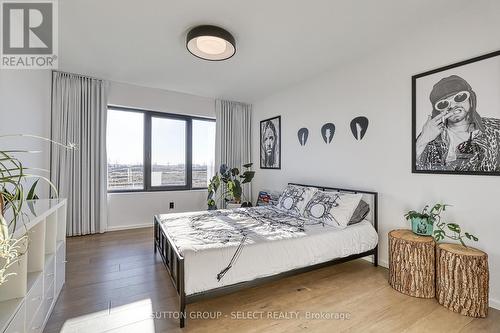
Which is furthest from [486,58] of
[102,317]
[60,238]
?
[60,238]

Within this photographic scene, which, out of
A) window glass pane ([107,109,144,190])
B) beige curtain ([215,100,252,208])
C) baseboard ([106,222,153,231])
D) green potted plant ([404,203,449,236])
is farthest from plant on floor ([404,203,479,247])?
window glass pane ([107,109,144,190])

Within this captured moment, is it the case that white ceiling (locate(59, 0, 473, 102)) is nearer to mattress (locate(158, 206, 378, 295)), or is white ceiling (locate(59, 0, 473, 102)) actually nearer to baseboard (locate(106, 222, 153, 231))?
mattress (locate(158, 206, 378, 295))

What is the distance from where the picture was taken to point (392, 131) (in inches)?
107

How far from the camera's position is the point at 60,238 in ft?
7.36

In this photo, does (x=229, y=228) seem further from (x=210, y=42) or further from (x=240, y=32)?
(x=240, y=32)

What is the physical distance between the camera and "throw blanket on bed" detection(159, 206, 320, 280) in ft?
6.71

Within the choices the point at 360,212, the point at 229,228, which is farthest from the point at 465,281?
the point at 229,228

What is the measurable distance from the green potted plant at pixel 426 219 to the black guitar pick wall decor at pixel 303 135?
1966 mm

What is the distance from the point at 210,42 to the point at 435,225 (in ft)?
9.87

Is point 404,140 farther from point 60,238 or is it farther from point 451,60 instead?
point 60,238

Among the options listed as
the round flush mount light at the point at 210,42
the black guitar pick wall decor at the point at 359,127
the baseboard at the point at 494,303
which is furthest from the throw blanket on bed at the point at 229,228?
the round flush mount light at the point at 210,42

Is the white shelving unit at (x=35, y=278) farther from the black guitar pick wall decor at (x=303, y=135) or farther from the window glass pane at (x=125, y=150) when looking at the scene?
the black guitar pick wall decor at (x=303, y=135)

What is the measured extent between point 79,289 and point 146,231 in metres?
1.94

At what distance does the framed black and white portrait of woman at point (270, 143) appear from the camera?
4.57m
